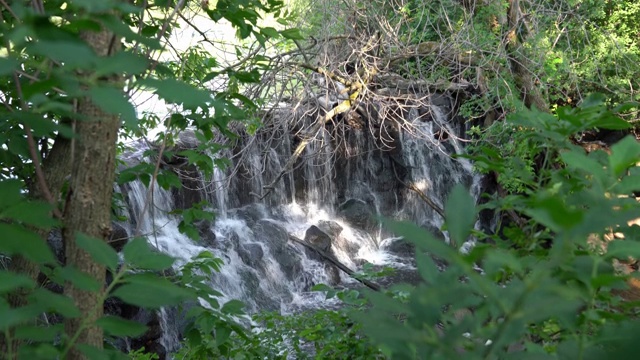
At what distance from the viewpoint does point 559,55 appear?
8.76 m

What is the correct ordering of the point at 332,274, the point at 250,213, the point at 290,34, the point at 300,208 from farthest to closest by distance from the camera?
the point at 300,208 < the point at 250,213 < the point at 332,274 < the point at 290,34

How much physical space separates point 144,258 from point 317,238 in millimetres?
9954

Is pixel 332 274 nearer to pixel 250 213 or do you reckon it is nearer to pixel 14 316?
pixel 250 213

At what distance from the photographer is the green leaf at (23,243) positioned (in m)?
0.80

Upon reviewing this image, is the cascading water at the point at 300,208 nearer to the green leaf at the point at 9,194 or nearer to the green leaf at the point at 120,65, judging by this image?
the green leaf at the point at 9,194

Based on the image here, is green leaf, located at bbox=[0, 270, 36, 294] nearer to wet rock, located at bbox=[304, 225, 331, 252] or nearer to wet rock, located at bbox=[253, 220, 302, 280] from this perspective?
wet rock, located at bbox=[253, 220, 302, 280]

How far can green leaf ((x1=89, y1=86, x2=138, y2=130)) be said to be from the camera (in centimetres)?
71

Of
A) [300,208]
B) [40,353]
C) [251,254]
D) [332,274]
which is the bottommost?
[332,274]

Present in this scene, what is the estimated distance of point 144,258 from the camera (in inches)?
37.1

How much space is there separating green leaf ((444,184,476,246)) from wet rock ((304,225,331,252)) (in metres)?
10.0

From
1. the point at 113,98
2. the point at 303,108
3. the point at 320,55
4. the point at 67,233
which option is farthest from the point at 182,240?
the point at 113,98

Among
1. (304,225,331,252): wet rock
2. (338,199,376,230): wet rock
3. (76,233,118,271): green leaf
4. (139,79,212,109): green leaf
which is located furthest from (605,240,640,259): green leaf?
(338,199,376,230): wet rock

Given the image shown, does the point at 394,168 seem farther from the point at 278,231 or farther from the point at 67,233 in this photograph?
the point at 67,233

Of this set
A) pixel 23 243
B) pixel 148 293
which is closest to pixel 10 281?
pixel 23 243
